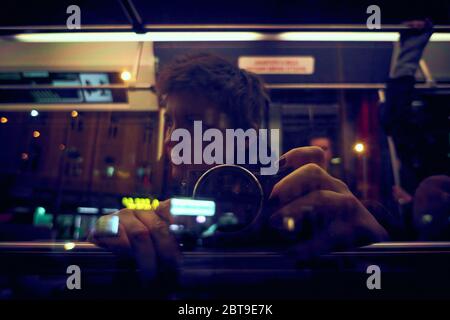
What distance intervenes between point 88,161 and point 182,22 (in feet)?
3.69

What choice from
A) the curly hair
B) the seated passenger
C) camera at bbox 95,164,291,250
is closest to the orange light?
the curly hair

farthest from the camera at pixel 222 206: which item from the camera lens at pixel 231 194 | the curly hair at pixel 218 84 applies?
the curly hair at pixel 218 84

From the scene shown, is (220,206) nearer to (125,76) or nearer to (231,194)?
(231,194)

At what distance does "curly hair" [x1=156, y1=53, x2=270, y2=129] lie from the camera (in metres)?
0.99

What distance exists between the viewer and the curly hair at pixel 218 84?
99 centimetres

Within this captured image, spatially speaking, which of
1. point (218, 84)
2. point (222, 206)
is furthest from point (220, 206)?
point (218, 84)

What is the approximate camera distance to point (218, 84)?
3.58ft

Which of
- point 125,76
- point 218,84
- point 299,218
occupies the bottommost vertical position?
point 299,218

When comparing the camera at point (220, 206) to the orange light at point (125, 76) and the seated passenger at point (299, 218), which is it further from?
the orange light at point (125, 76)

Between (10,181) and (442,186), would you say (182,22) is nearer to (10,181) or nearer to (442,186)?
(442,186)

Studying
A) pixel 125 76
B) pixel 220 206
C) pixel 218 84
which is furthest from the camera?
pixel 125 76

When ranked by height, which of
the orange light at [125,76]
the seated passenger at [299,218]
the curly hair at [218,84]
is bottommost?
the seated passenger at [299,218]

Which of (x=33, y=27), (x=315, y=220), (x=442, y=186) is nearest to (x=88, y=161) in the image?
(x=33, y=27)

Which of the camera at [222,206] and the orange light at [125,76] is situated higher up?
the orange light at [125,76]
